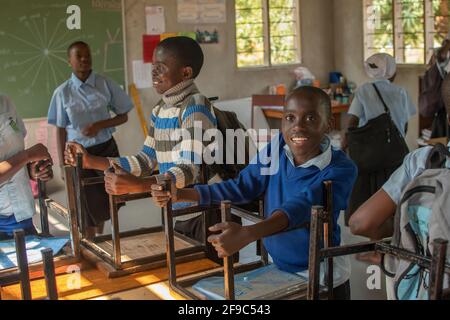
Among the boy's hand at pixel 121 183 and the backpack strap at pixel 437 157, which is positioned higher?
the backpack strap at pixel 437 157

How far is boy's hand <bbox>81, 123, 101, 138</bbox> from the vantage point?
3885mm

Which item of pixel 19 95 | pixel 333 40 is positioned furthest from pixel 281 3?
pixel 19 95

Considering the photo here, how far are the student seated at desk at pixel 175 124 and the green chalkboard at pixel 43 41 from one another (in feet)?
12.1

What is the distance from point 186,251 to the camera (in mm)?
1873

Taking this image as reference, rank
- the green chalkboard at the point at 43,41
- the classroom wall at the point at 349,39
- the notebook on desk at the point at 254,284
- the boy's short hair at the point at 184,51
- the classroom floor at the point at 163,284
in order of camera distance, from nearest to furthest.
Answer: the notebook on desk at the point at 254,284 → the classroom floor at the point at 163,284 → the boy's short hair at the point at 184,51 → the green chalkboard at the point at 43,41 → the classroom wall at the point at 349,39

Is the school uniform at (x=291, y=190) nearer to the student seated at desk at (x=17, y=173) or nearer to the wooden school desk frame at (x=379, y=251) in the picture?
the wooden school desk frame at (x=379, y=251)

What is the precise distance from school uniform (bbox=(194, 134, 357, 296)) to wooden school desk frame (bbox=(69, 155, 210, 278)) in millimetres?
159

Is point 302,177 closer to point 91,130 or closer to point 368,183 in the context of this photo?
point 91,130

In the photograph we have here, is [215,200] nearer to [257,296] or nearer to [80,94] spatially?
[257,296]

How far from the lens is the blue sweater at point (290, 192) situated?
1.54m

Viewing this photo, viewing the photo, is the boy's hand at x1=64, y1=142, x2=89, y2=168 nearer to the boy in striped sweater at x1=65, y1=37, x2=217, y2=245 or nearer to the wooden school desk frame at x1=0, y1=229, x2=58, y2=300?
the boy in striped sweater at x1=65, y1=37, x2=217, y2=245

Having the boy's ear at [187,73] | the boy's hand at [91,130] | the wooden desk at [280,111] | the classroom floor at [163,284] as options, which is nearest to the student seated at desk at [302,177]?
the classroom floor at [163,284]

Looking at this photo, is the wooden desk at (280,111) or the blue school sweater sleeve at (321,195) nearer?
the blue school sweater sleeve at (321,195)
